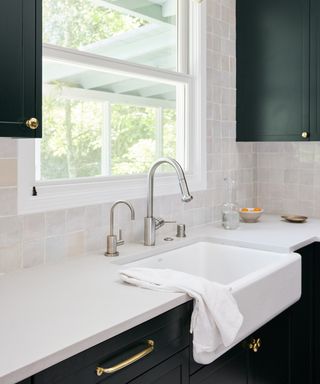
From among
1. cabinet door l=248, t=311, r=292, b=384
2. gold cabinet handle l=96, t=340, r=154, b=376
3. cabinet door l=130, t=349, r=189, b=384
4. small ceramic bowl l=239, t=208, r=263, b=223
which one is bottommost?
cabinet door l=248, t=311, r=292, b=384

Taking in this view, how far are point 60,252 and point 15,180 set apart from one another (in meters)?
0.37

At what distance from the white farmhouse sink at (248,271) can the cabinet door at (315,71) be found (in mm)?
960

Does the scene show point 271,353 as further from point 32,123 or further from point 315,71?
point 315,71

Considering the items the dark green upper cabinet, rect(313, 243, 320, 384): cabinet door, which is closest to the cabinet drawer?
the dark green upper cabinet

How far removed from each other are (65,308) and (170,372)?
0.40 metres

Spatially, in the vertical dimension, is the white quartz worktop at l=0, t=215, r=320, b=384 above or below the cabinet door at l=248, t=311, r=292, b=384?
above

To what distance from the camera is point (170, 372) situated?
4.64ft

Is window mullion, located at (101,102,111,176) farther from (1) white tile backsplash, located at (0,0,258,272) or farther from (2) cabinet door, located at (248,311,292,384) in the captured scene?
(2) cabinet door, located at (248,311,292,384)

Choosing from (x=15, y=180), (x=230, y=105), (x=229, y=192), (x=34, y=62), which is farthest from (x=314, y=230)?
(x=34, y=62)

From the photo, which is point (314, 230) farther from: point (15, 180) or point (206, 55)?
point (15, 180)

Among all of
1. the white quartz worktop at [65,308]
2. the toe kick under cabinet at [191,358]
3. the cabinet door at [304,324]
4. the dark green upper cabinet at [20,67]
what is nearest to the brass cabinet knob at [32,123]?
Result: the dark green upper cabinet at [20,67]

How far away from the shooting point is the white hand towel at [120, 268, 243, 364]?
1.39 meters

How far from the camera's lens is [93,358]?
115cm

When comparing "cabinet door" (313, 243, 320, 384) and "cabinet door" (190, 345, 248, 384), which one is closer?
"cabinet door" (190, 345, 248, 384)
